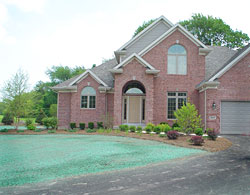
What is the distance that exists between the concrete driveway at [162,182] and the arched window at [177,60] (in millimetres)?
11268

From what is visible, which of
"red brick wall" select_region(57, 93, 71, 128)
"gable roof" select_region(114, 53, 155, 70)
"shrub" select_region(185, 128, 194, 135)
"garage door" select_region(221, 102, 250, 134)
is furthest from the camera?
"red brick wall" select_region(57, 93, 71, 128)

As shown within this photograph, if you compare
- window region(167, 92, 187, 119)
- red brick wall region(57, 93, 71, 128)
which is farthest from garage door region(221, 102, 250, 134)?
red brick wall region(57, 93, 71, 128)

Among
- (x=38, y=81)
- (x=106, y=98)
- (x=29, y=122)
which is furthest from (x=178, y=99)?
(x=38, y=81)

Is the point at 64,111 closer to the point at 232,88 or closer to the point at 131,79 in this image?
the point at 131,79

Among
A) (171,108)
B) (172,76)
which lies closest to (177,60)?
(172,76)

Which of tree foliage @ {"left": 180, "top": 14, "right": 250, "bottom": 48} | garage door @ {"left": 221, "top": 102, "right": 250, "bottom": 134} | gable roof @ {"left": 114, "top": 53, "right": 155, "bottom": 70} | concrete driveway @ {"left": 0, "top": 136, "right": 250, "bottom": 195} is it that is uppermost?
tree foliage @ {"left": 180, "top": 14, "right": 250, "bottom": 48}

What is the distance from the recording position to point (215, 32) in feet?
115

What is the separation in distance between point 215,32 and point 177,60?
22.3 metres

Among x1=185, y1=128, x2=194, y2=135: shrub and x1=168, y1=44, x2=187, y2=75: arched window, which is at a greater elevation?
x1=168, y1=44, x2=187, y2=75: arched window

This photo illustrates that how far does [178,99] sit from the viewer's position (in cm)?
Answer: 1683

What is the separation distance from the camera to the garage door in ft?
46.1

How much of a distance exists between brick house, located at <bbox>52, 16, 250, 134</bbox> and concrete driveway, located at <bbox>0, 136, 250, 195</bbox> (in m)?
8.70

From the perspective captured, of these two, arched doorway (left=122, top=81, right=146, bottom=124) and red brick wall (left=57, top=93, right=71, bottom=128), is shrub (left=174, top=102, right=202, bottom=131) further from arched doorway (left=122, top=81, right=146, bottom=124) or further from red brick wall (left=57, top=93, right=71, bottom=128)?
red brick wall (left=57, top=93, right=71, bottom=128)

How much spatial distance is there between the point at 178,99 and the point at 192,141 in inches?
289
